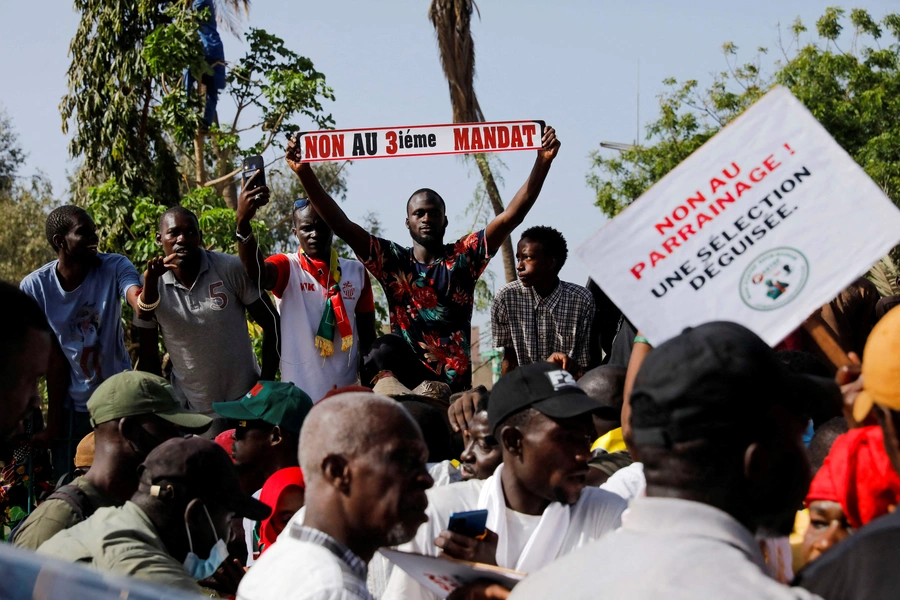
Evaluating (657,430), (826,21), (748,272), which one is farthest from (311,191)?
(826,21)

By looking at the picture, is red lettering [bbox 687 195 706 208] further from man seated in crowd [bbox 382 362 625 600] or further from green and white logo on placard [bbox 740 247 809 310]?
man seated in crowd [bbox 382 362 625 600]

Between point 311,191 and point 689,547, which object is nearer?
point 689,547

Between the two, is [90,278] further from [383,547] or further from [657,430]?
[657,430]

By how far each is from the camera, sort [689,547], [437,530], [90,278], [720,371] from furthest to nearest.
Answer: [90,278] < [437,530] < [720,371] < [689,547]

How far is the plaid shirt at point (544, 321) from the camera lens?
7.54m

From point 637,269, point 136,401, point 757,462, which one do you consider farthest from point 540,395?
point 136,401

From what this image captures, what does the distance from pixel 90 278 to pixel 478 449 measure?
371 centimetres

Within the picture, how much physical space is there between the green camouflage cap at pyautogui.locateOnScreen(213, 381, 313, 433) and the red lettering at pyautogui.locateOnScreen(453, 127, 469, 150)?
249 cm

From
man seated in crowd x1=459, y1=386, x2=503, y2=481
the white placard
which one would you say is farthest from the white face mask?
the white placard

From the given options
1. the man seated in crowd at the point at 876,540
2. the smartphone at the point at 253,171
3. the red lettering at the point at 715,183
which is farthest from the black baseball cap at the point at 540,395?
the smartphone at the point at 253,171

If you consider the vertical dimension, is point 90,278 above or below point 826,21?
below

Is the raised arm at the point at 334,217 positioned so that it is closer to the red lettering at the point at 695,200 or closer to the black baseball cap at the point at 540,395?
the black baseball cap at the point at 540,395

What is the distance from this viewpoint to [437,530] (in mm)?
3703

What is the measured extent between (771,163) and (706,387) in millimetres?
1588
